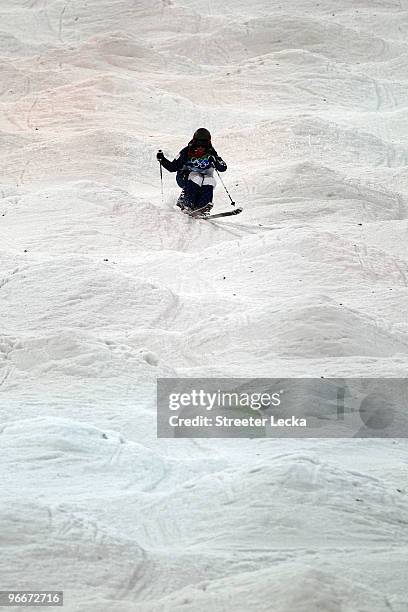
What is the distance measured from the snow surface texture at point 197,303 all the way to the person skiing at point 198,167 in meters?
0.23

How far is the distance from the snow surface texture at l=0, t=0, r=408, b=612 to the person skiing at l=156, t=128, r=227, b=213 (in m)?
0.23

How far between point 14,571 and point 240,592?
76 centimetres

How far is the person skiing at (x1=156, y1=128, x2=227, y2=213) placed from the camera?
9258 mm

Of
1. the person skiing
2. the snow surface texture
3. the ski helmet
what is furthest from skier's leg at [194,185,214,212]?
the ski helmet

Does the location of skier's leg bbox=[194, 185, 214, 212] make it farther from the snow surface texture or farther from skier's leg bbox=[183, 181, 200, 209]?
the snow surface texture

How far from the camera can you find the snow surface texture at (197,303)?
4.00m

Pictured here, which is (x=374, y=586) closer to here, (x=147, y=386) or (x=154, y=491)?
(x=154, y=491)

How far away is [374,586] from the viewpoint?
12.5 ft

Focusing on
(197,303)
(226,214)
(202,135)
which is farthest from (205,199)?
(197,303)

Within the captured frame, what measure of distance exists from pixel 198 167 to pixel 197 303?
222 centimetres

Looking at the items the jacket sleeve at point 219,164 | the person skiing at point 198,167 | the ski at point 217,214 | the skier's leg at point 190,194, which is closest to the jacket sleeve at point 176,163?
the person skiing at point 198,167

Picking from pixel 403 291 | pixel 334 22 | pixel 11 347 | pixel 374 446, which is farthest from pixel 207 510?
pixel 334 22

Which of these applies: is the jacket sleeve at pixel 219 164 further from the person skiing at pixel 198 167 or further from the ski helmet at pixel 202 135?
the ski helmet at pixel 202 135

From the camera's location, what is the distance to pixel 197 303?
7.37 metres
